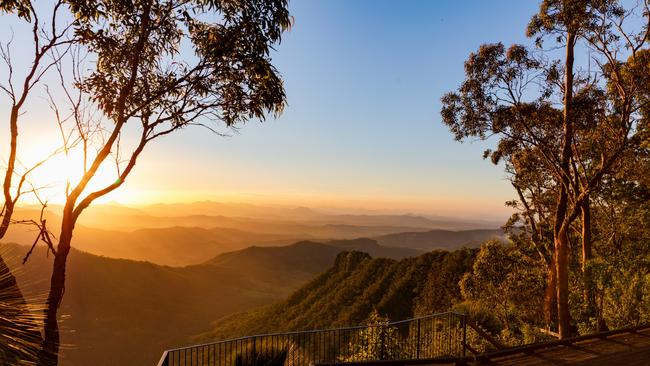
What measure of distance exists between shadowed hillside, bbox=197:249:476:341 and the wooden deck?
35.5 m

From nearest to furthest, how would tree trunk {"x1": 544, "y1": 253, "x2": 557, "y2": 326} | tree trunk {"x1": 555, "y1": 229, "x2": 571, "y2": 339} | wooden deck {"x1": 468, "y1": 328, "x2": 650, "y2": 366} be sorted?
wooden deck {"x1": 468, "y1": 328, "x2": 650, "y2": 366} → tree trunk {"x1": 555, "y1": 229, "x2": 571, "y2": 339} → tree trunk {"x1": 544, "y1": 253, "x2": 557, "y2": 326}

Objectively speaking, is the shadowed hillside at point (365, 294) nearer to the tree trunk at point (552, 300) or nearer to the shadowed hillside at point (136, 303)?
the shadowed hillside at point (136, 303)

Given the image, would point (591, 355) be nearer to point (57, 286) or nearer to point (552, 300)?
point (552, 300)

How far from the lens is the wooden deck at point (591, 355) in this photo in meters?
9.91

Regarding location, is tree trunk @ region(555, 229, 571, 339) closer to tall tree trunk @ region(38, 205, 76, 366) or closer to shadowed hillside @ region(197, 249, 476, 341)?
tall tree trunk @ region(38, 205, 76, 366)

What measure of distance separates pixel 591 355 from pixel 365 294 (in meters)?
52.1

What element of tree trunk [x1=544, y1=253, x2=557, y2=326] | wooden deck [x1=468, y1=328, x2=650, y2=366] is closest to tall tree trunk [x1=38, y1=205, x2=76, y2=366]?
wooden deck [x1=468, y1=328, x2=650, y2=366]

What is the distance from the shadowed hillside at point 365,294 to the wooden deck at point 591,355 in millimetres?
35481

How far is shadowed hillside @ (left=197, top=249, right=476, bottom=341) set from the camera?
53281 millimetres

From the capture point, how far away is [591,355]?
10.5 metres

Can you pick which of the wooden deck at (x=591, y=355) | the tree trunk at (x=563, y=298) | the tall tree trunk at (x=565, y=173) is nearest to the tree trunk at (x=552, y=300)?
the tall tree trunk at (x=565, y=173)

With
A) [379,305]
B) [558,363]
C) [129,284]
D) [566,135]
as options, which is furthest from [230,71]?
[129,284]

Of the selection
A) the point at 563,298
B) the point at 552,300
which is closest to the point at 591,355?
the point at 563,298

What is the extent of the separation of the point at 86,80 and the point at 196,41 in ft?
8.31
